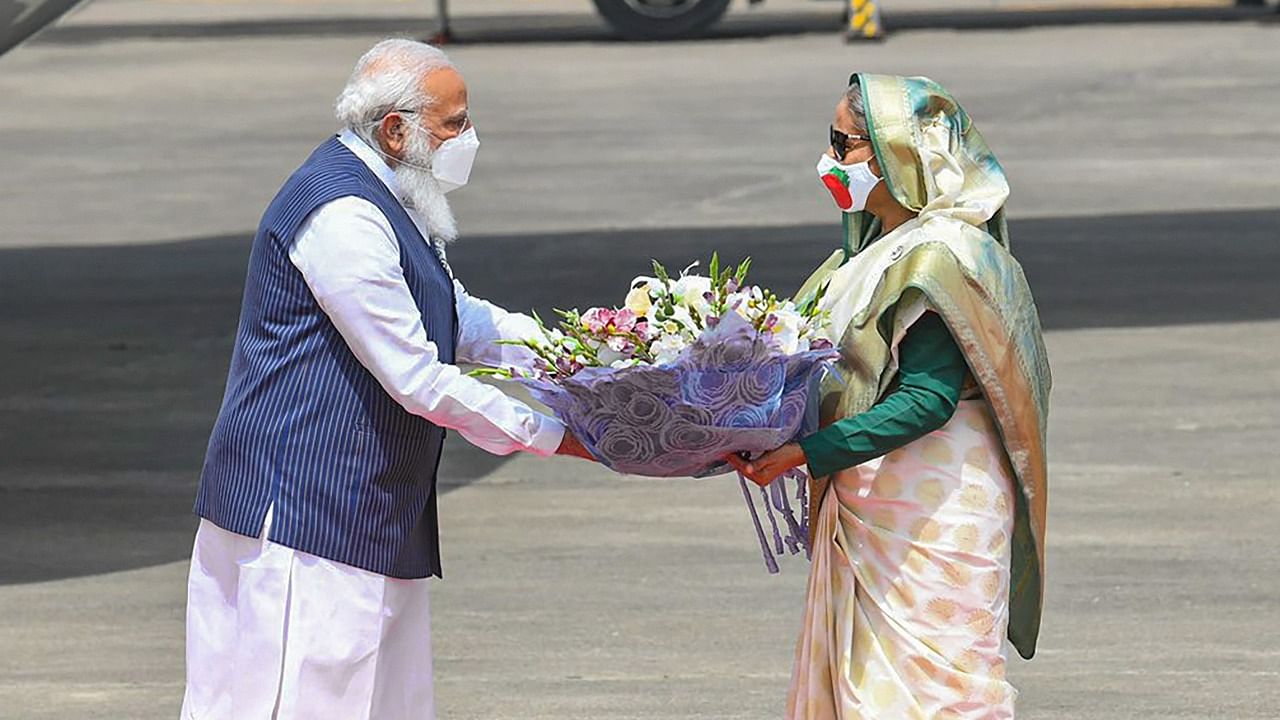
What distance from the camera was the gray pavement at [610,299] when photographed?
753 cm

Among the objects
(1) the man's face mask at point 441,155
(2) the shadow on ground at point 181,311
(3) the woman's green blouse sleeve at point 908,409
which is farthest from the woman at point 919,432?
(2) the shadow on ground at point 181,311

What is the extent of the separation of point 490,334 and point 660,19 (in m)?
26.7

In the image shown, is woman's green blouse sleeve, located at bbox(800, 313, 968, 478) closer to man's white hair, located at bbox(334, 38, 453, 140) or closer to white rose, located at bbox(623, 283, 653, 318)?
white rose, located at bbox(623, 283, 653, 318)

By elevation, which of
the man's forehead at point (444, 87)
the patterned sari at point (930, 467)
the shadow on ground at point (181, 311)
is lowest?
the shadow on ground at point (181, 311)

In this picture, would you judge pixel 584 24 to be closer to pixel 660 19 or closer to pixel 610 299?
pixel 660 19

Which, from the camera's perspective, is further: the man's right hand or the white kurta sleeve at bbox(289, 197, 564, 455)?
the man's right hand

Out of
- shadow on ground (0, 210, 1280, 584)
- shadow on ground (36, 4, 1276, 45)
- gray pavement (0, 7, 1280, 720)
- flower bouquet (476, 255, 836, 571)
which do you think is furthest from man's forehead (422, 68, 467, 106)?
shadow on ground (36, 4, 1276, 45)

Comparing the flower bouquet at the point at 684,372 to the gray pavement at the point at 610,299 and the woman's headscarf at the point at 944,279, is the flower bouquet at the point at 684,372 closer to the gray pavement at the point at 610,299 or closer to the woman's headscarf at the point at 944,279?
the woman's headscarf at the point at 944,279

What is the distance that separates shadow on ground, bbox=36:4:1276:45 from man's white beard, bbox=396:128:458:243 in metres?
27.1

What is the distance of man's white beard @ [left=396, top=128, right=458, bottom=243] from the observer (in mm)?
4922

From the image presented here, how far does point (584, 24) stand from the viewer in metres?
34.6

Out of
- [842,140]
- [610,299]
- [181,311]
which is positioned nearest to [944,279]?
[842,140]

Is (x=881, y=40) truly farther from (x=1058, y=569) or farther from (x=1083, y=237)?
(x=1058, y=569)

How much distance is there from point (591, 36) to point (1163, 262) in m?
17.8
